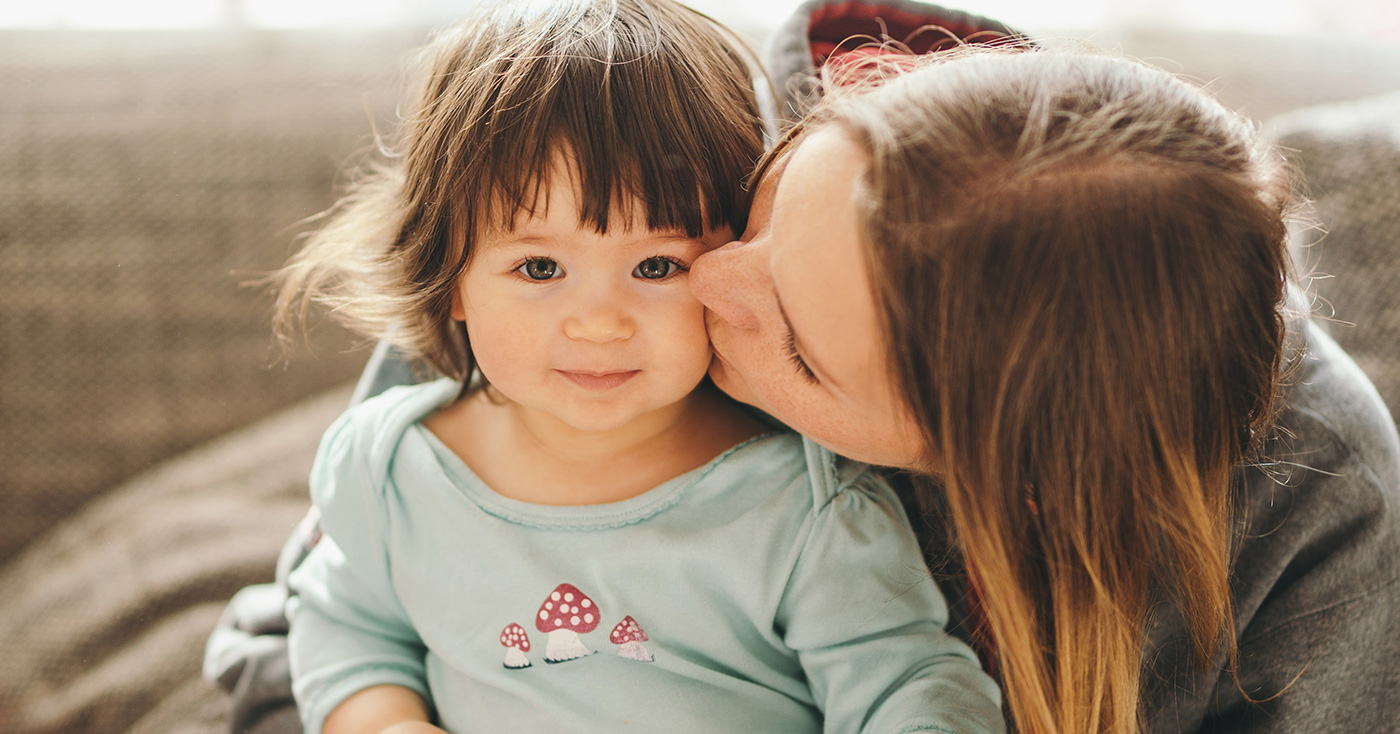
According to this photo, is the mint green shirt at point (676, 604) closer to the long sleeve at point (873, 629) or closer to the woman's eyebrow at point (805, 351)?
the long sleeve at point (873, 629)

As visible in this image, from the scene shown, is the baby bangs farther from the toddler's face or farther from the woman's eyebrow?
the woman's eyebrow

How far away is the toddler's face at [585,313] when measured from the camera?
718 mm

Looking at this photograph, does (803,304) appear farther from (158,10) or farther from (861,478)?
(158,10)

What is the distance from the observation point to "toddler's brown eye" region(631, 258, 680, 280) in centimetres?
75

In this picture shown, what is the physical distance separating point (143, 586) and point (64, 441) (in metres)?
0.29

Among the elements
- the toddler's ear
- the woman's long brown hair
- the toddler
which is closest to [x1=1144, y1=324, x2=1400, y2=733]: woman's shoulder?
the woman's long brown hair

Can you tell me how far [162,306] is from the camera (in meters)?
1.39

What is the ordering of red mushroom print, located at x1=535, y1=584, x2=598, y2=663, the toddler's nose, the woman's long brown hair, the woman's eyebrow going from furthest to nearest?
red mushroom print, located at x1=535, y1=584, x2=598, y2=663, the toddler's nose, the woman's eyebrow, the woman's long brown hair

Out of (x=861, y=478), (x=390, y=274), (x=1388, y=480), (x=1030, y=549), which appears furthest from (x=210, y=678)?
(x=1388, y=480)

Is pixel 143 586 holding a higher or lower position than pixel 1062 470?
lower

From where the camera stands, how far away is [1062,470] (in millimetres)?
568

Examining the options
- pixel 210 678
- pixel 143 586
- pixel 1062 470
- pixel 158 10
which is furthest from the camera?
pixel 158 10

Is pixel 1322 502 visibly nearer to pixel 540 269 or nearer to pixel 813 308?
pixel 813 308

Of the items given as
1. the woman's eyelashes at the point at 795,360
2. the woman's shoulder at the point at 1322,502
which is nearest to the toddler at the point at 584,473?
the woman's eyelashes at the point at 795,360
